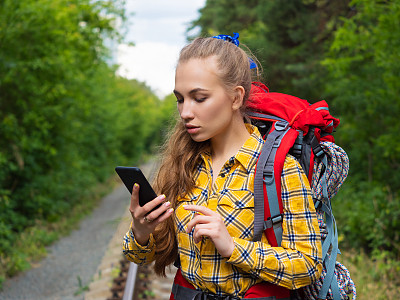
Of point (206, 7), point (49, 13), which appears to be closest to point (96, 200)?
point (49, 13)

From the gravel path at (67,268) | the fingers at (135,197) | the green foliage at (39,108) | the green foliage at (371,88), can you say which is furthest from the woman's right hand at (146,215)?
the green foliage at (39,108)

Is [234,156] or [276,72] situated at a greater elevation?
[276,72]

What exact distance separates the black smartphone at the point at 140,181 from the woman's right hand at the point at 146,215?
19mm

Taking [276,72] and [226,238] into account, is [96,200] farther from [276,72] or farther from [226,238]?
[226,238]

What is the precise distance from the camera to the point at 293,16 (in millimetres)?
13578

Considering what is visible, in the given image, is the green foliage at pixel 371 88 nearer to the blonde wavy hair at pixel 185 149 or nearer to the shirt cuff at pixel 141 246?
the blonde wavy hair at pixel 185 149

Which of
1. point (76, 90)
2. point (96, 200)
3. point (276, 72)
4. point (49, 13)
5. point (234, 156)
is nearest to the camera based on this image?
point (234, 156)

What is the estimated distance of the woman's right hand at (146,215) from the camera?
183 cm

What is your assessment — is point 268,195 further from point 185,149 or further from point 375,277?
point 375,277

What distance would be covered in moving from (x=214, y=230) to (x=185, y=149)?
0.56 meters

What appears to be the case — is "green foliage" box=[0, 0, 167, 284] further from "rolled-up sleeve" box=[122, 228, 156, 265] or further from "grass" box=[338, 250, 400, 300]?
"rolled-up sleeve" box=[122, 228, 156, 265]

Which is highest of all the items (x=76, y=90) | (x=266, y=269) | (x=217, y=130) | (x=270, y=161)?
(x=76, y=90)

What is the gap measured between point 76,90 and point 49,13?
351cm

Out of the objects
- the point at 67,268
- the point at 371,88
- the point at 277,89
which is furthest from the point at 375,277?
the point at 277,89
